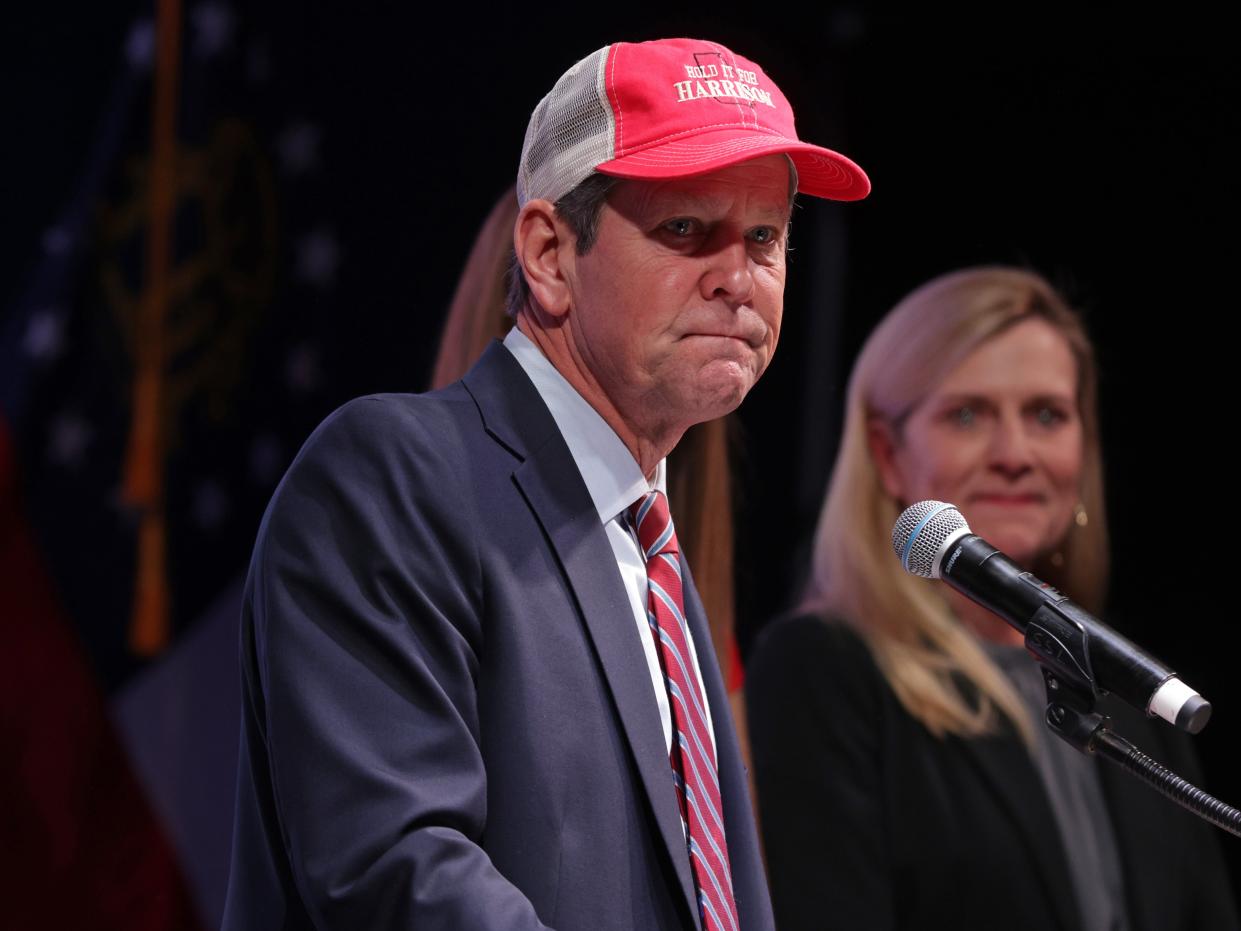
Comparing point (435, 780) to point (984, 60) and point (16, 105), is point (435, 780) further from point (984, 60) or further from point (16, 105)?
point (984, 60)

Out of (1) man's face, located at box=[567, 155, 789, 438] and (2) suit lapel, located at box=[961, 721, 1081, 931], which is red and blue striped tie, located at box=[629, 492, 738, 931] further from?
(2) suit lapel, located at box=[961, 721, 1081, 931]

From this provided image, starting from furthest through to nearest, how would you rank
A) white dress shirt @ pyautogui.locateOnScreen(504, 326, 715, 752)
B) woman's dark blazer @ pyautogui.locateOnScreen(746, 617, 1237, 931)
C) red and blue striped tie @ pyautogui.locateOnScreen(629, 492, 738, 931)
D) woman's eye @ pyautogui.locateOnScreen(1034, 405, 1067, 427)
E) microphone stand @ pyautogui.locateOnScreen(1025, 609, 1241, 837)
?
woman's eye @ pyautogui.locateOnScreen(1034, 405, 1067, 427), woman's dark blazer @ pyautogui.locateOnScreen(746, 617, 1237, 931), white dress shirt @ pyautogui.locateOnScreen(504, 326, 715, 752), red and blue striped tie @ pyautogui.locateOnScreen(629, 492, 738, 931), microphone stand @ pyautogui.locateOnScreen(1025, 609, 1241, 837)

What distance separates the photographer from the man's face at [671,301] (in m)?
1.77

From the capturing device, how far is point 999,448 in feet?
10.1

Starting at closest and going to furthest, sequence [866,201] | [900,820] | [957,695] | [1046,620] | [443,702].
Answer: [443,702] → [1046,620] → [900,820] → [957,695] → [866,201]

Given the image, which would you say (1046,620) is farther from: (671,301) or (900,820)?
(900,820)

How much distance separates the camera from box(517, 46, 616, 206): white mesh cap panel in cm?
178

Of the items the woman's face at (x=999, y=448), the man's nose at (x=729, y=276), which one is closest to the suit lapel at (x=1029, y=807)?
the woman's face at (x=999, y=448)

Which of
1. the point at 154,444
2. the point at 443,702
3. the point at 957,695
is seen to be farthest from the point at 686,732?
the point at 154,444

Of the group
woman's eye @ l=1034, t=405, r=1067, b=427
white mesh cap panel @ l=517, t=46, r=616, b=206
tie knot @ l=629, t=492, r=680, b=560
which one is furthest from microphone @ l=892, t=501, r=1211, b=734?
woman's eye @ l=1034, t=405, r=1067, b=427

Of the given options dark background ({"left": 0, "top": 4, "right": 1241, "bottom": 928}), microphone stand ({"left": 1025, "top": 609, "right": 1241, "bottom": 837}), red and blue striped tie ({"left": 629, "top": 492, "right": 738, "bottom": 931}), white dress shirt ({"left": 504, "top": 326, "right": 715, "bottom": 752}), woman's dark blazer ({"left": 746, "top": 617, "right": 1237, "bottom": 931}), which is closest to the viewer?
microphone stand ({"left": 1025, "top": 609, "right": 1241, "bottom": 837})

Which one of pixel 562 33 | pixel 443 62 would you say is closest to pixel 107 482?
pixel 443 62

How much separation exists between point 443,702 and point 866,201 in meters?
2.21

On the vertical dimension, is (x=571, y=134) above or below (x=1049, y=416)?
above
